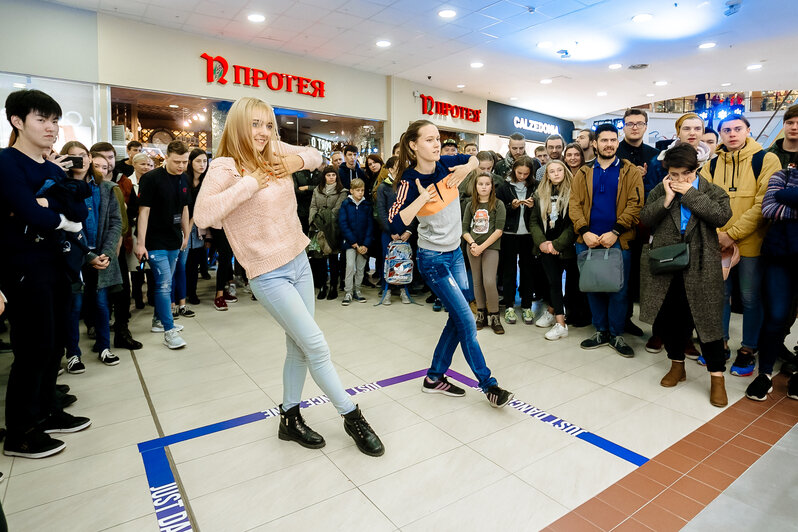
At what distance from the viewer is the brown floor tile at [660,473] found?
6.98ft

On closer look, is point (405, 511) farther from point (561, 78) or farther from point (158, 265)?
point (561, 78)

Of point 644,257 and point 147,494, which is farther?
point 644,257

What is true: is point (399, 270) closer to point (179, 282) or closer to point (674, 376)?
point (674, 376)

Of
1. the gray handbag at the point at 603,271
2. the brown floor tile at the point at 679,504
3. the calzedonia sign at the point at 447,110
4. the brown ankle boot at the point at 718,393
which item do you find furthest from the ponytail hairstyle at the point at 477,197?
the calzedonia sign at the point at 447,110

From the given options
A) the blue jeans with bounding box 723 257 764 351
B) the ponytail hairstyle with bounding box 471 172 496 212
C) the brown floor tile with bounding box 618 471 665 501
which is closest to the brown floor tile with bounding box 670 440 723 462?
the brown floor tile with bounding box 618 471 665 501

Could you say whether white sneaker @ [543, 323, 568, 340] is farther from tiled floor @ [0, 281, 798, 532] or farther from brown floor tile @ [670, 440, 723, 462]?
brown floor tile @ [670, 440, 723, 462]

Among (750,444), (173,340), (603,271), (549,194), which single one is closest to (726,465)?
(750,444)

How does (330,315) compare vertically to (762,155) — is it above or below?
below

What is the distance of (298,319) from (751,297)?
3.16m

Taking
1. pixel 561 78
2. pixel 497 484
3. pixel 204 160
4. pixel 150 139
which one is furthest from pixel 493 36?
pixel 497 484

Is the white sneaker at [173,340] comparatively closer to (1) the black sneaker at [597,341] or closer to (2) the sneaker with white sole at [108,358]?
(2) the sneaker with white sole at [108,358]

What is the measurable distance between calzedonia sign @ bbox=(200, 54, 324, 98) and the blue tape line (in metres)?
8.62

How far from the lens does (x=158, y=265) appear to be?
403cm

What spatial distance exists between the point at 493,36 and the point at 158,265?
7064mm
